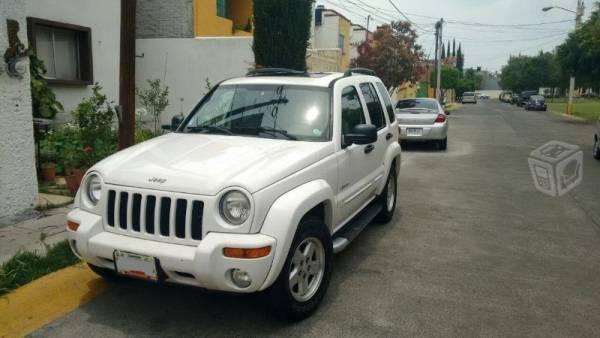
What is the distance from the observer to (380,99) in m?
5.95

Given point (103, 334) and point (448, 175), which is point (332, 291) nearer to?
point (103, 334)

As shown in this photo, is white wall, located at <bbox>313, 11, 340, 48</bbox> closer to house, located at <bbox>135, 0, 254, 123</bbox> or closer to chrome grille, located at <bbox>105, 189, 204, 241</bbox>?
house, located at <bbox>135, 0, 254, 123</bbox>

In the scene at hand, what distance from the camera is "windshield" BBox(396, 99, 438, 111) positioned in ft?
45.7

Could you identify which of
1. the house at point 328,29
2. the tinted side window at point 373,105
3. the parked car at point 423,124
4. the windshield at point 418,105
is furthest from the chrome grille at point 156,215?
the house at point 328,29

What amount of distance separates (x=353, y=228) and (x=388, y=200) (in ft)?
5.01

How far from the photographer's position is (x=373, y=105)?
5637 millimetres

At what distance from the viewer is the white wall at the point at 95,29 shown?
424 inches

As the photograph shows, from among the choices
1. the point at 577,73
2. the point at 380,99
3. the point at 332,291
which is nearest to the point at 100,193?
the point at 332,291

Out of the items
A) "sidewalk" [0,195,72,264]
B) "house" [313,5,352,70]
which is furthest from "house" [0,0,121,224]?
"house" [313,5,352,70]

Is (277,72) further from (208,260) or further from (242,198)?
(208,260)

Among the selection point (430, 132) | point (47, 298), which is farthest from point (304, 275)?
point (430, 132)

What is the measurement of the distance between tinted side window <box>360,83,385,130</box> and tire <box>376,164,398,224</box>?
0.73 m

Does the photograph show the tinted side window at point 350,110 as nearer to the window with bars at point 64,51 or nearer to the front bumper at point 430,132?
the window with bars at point 64,51

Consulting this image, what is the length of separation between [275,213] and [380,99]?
10.3 feet
